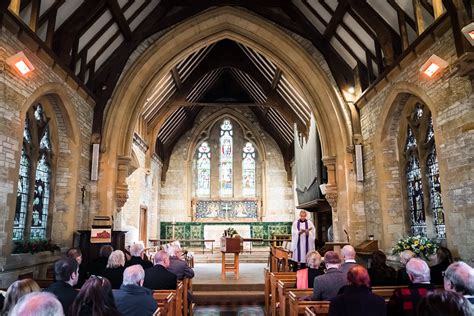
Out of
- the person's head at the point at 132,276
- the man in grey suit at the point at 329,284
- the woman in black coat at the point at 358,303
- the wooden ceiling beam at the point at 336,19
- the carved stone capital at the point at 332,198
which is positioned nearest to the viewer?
the woman in black coat at the point at 358,303

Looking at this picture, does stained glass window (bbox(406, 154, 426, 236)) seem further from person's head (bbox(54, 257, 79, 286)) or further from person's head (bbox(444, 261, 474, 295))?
person's head (bbox(54, 257, 79, 286))

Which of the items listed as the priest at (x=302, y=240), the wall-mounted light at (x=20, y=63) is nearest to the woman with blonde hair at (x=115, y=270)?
the wall-mounted light at (x=20, y=63)

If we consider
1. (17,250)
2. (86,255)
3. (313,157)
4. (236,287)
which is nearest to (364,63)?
(313,157)

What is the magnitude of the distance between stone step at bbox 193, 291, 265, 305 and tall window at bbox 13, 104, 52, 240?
3.25 meters

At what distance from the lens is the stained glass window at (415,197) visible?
693 cm

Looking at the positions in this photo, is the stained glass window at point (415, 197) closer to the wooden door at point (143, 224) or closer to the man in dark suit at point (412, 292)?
the man in dark suit at point (412, 292)

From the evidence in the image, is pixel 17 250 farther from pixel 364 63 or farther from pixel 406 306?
pixel 364 63

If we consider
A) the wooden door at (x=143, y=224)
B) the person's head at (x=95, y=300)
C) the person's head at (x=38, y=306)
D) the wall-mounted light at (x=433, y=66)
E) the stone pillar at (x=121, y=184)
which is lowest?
the person's head at (x=95, y=300)

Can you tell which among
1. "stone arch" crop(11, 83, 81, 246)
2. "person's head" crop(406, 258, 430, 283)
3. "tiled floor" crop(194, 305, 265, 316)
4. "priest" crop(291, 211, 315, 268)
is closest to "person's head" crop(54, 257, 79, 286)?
"person's head" crop(406, 258, 430, 283)

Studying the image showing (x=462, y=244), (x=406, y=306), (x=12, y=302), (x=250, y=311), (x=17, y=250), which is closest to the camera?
(x=12, y=302)

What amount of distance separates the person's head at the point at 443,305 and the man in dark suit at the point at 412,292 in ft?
3.02

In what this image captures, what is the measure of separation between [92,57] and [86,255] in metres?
4.23

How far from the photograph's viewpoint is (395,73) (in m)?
6.88

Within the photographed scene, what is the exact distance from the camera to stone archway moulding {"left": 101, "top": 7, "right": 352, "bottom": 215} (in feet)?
29.3
